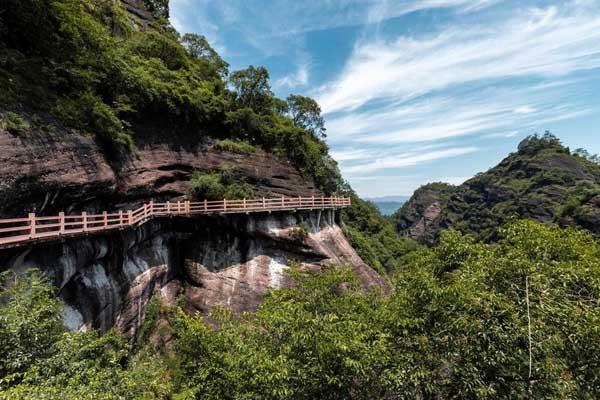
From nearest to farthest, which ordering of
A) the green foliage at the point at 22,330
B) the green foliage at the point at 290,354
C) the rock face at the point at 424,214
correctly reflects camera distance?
1. the green foliage at the point at 22,330
2. the green foliage at the point at 290,354
3. the rock face at the point at 424,214

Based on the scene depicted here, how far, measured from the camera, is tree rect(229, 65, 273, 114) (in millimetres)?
33000

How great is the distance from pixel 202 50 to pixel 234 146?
64.6 ft

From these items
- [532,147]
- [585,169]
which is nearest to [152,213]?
[585,169]

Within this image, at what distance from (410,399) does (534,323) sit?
3.43 m

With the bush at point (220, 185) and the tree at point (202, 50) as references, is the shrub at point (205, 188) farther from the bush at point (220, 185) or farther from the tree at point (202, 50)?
the tree at point (202, 50)

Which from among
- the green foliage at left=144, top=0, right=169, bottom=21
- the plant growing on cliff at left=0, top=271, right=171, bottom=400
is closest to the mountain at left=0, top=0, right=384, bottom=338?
the plant growing on cliff at left=0, top=271, right=171, bottom=400

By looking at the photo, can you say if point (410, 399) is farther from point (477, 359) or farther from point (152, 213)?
point (152, 213)

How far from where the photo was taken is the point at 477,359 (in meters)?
6.95

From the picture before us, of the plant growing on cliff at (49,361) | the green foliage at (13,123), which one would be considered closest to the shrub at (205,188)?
the green foliage at (13,123)

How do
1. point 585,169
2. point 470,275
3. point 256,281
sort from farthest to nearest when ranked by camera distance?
point 585,169
point 256,281
point 470,275

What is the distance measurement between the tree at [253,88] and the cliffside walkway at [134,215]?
14524mm

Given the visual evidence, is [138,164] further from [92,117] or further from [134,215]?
→ [92,117]

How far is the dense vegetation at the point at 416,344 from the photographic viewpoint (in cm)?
629

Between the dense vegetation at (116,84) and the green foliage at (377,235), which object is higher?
the dense vegetation at (116,84)
